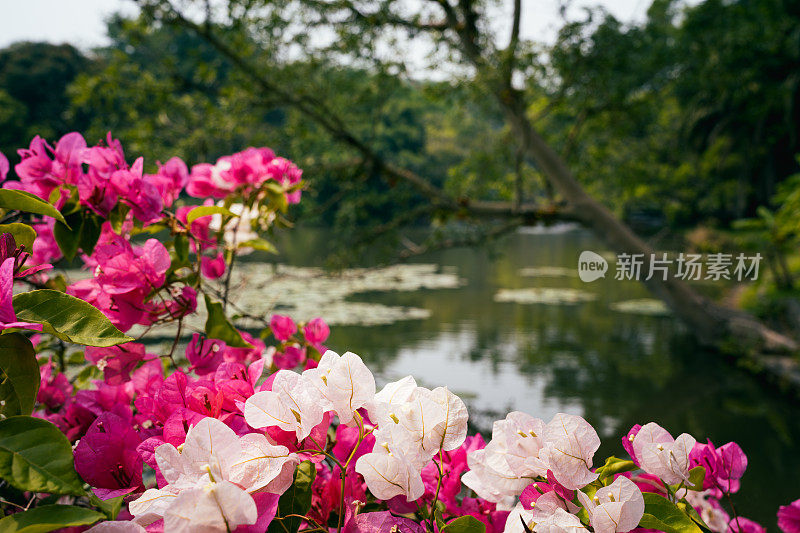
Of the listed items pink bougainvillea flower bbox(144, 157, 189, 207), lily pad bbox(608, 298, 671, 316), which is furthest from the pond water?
pink bougainvillea flower bbox(144, 157, 189, 207)

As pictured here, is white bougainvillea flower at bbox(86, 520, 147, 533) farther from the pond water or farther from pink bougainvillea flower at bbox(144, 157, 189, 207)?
the pond water

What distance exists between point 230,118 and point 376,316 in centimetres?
262

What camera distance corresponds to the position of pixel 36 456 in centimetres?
33

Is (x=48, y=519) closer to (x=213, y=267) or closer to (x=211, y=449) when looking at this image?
(x=211, y=449)

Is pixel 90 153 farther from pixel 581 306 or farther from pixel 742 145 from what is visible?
pixel 742 145

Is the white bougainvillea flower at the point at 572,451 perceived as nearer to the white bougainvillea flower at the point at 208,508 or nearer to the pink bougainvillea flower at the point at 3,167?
the white bougainvillea flower at the point at 208,508

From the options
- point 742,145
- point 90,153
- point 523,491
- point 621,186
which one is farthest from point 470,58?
point 742,145

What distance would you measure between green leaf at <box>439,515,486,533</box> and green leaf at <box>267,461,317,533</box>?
0.10m

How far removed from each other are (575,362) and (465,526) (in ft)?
13.6

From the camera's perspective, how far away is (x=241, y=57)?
11.6 ft

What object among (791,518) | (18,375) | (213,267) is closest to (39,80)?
(213,267)

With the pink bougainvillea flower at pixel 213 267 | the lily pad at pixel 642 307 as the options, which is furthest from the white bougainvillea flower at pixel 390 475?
the lily pad at pixel 642 307

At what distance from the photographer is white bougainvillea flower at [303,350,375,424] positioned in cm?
40

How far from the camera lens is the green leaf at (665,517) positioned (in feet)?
1.19
